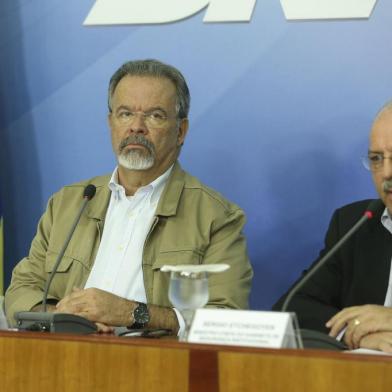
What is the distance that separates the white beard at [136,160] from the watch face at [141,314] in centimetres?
59

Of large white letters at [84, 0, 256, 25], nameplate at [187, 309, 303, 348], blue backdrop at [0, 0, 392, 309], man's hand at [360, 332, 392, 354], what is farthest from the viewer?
large white letters at [84, 0, 256, 25]

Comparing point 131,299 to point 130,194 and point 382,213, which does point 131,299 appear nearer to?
point 130,194

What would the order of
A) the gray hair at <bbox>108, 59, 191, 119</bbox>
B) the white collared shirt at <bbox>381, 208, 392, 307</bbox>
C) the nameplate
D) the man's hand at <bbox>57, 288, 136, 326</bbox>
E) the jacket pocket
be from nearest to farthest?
the nameplate < the man's hand at <bbox>57, 288, 136, 326</bbox> < the white collared shirt at <bbox>381, 208, 392, 307</bbox> < the jacket pocket < the gray hair at <bbox>108, 59, 191, 119</bbox>

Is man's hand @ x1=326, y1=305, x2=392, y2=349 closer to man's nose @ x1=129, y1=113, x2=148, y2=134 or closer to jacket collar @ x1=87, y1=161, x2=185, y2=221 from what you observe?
jacket collar @ x1=87, y1=161, x2=185, y2=221

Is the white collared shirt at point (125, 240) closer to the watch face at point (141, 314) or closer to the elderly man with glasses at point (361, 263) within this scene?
the watch face at point (141, 314)

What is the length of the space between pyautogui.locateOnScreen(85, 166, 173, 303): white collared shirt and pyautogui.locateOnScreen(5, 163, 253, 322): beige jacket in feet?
0.10

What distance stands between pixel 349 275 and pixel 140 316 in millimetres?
740

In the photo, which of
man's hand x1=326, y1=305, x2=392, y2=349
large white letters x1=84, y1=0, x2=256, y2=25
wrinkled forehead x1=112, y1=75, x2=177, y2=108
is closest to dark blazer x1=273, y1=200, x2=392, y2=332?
man's hand x1=326, y1=305, x2=392, y2=349

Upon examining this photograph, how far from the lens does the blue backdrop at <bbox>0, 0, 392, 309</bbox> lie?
3486 millimetres

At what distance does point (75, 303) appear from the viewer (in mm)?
2830

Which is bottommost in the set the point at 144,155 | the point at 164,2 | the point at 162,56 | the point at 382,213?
the point at 382,213

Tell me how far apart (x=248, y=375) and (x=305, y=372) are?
116 mm

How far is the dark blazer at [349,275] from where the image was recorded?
299cm

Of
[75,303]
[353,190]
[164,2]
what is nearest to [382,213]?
[353,190]
